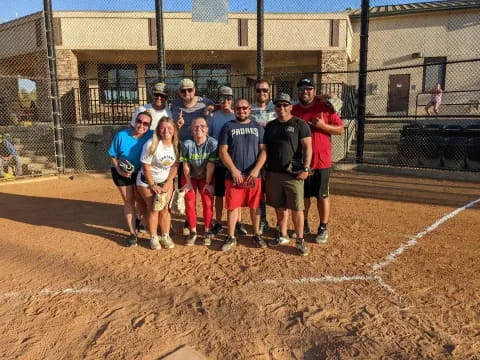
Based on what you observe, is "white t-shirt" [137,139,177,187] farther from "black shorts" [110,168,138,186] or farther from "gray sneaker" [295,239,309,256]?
"gray sneaker" [295,239,309,256]

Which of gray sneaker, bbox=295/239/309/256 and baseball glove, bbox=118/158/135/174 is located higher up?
baseball glove, bbox=118/158/135/174

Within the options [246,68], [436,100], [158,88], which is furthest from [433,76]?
[158,88]

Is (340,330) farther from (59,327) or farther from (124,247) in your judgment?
(124,247)

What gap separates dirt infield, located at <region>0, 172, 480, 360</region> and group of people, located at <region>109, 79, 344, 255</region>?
386 mm

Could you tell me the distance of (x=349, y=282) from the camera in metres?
3.42

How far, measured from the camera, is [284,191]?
4.15 meters

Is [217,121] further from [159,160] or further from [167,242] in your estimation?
[167,242]

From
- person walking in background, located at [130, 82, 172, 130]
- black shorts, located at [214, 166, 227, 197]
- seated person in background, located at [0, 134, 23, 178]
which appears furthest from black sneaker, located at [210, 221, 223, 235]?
seated person in background, located at [0, 134, 23, 178]

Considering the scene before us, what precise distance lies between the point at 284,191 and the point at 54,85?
7055mm

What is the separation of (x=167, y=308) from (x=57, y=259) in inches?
70.1

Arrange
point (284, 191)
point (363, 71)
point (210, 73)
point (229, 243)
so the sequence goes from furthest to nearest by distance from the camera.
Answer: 1. point (210, 73)
2. point (363, 71)
3. point (229, 243)
4. point (284, 191)

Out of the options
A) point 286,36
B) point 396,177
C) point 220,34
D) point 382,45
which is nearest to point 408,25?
point 382,45

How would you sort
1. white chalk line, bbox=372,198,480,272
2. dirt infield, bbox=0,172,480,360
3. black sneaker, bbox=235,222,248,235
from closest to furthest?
dirt infield, bbox=0,172,480,360
white chalk line, bbox=372,198,480,272
black sneaker, bbox=235,222,248,235

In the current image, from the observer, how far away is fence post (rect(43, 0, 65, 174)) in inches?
341
